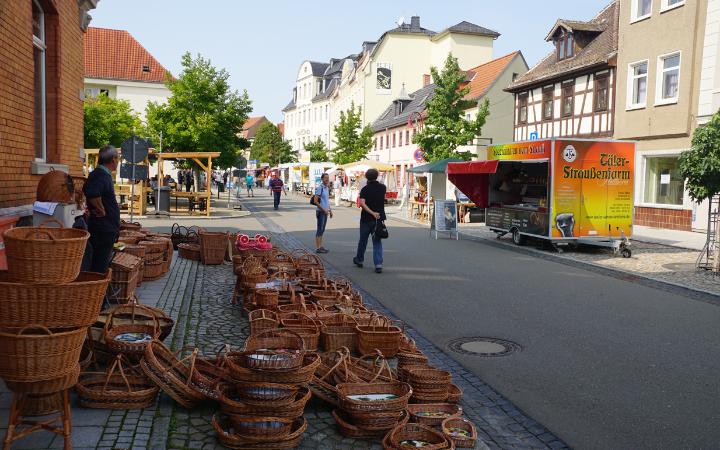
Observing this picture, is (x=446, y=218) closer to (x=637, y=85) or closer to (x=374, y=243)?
(x=374, y=243)

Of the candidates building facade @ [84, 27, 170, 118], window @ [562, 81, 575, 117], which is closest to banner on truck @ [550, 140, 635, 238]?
window @ [562, 81, 575, 117]

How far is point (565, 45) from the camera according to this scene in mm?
29891

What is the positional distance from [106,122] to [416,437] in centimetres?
3855

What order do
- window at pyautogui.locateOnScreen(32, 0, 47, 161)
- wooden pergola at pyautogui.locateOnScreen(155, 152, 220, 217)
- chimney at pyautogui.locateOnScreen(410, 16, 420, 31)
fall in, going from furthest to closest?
1. chimney at pyautogui.locateOnScreen(410, 16, 420, 31)
2. wooden pergola at pyautogui.locateOnScreen(155, 152, 220, 217)
3. window at pyautogui.locateOnScreen(32, 0, 47, 161)

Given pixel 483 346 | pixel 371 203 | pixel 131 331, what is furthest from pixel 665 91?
pixel 131 331

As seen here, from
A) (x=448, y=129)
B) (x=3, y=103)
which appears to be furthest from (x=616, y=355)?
(x=448, y=129)

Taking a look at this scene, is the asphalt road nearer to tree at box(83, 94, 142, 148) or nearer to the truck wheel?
the truck wheel

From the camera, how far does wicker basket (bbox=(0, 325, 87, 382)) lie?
3504 millimetres

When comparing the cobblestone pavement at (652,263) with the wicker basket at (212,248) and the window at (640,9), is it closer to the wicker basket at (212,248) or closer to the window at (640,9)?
the wicker basket at (212,248)

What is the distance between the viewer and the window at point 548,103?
2992cm

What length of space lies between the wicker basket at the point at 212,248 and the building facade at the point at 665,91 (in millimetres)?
14934

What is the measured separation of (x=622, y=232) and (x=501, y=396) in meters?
11.8

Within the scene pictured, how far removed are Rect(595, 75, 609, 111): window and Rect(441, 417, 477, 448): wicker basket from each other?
2414 cm

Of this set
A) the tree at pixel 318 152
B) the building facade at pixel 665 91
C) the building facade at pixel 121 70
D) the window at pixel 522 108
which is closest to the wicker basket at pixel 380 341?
the building facade at pixel 665 91
